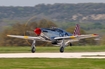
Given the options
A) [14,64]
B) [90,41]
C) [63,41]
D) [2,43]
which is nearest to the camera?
[14,64]

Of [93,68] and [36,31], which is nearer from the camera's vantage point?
[93,68]

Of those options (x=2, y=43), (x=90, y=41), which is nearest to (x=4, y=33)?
(x=2, y=43)

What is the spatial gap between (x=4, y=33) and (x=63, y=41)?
40.4 m

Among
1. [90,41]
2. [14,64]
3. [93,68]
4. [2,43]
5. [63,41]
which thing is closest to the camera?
[93,68]

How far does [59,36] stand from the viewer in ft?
176

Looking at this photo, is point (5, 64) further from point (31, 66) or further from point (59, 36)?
point (59, 36)

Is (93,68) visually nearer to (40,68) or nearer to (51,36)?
(40,68)

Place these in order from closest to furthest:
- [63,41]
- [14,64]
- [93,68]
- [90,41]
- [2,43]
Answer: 1. [93,68]
2. [14,64]
3. [63,41]
4. [2,43]
5. [90,41]

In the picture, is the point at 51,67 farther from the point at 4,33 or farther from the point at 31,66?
the point at 4,33

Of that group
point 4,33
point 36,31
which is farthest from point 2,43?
point 36,31

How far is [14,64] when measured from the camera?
32.5 m

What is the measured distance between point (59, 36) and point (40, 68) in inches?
946

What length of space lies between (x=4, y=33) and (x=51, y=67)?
2417 inches

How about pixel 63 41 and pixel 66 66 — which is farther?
pixel 63 41
